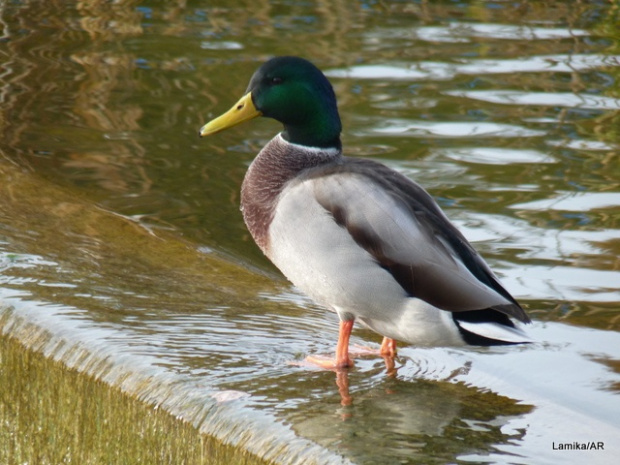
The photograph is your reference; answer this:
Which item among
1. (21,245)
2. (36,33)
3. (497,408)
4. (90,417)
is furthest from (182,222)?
(36,33)

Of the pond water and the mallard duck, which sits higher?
the mallard duck

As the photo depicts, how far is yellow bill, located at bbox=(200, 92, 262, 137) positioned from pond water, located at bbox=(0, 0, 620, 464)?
68cm

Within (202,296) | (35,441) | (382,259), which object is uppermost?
(382,259)

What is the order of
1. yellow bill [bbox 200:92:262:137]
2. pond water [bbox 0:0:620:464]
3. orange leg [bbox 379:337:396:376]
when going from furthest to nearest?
1. yellow bill [bbox 200:92:262:137]
2. orange leg [bbox 379:337:396:376]
3. pond water [bbox 0:0:620:464]

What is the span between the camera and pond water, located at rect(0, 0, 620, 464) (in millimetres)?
3490

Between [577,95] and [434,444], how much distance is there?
504 cm

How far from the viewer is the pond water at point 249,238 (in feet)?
11.5

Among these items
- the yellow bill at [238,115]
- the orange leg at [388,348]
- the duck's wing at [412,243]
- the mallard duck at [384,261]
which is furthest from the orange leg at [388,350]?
the yellow bill at [238,115]

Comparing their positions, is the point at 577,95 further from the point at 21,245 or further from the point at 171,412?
the point at 171,412

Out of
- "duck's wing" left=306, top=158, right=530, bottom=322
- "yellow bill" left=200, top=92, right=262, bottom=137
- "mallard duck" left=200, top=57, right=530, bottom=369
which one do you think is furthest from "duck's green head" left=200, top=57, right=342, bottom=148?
"duck's wing" left=306, top=158, right=530, bottom=322

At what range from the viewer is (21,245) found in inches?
183

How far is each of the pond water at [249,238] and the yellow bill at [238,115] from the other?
0.68 m

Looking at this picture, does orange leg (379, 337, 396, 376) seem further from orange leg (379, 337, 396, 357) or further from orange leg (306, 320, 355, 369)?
orange leg (306, 320, 355, 369)

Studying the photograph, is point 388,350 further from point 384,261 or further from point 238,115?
point 238,115
